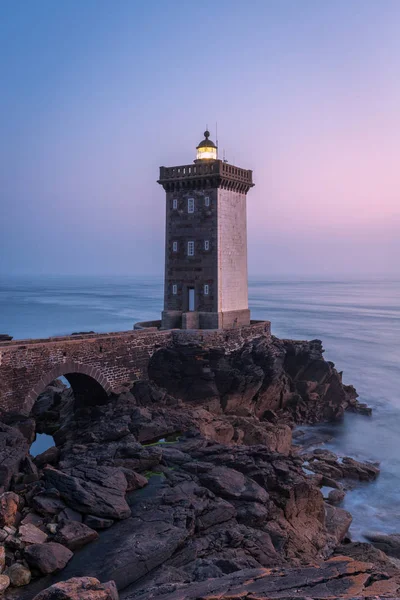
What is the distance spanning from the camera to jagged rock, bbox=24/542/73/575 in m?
9.52

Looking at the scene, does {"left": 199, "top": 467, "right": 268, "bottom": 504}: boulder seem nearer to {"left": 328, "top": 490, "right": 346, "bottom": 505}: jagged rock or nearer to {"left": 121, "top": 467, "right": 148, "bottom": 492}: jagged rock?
{"left": 121, "top": 467, "right": 148, "bottom": 492}: jagged rock

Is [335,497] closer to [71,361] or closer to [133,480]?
[133,480]

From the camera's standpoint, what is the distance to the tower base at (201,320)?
87.6 ft

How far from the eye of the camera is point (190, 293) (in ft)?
92.0

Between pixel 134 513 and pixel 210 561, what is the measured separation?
2.16m

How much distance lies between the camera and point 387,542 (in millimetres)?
15812

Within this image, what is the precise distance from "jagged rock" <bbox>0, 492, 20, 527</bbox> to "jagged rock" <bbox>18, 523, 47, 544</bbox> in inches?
14.4

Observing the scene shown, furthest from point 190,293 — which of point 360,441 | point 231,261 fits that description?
point 360,441

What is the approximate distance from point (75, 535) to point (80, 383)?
1271 centimetres

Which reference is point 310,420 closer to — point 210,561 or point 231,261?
point 231,261

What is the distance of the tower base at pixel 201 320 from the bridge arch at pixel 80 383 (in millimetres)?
5751

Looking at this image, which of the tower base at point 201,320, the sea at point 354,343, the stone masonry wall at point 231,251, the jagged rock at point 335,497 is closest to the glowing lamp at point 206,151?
the stone masonry wall at point 231,251

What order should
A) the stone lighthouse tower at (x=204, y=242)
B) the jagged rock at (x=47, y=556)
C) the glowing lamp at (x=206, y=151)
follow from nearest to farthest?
the jagged rock at (x=47, y=556) → the stone lighthouse tower at (x=204, y=242) → the glowing lamp at (x=206, y=151)

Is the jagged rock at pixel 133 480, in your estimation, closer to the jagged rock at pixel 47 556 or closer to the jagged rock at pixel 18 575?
the jagged rock at pixel 47 556
